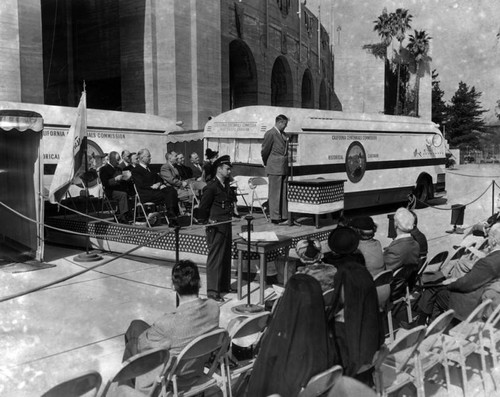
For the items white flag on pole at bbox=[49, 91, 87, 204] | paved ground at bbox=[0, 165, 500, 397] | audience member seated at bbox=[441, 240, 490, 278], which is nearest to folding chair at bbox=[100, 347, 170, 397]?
paved ground at bbox=[0, 165, 500, 397]

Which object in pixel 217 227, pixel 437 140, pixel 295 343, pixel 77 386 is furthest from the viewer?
pixel 437 140

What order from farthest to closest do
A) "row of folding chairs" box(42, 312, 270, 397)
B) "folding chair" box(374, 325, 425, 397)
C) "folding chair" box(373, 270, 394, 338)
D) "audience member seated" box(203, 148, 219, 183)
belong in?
"audience member seated" box(203, 148, 219, 183) → "folding chair" box(373, 270, 394, 338) → "folding chair" box(374, 325, 425, 397) → "row of folding chairs" box(42, 312, 270, 397)

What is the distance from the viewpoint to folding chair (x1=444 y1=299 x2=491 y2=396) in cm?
401

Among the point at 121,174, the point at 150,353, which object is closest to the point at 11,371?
the point at 150,353

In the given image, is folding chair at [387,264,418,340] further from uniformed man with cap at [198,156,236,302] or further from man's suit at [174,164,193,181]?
man's suit at [174,164,193,181]

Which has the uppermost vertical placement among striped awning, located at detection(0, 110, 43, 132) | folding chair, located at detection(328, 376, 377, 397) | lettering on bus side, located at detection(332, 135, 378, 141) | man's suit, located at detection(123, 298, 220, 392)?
lettering on bus side, located at detection(332, 135, 378, 141)

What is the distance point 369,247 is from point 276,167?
441 centimetres

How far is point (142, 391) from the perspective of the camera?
10.8ft

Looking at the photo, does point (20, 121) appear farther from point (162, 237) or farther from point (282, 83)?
point (282, 83)

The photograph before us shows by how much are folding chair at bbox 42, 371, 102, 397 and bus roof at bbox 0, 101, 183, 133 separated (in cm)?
1128

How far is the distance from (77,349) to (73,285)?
2.66m

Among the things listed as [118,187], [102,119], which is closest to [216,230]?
[118,187]

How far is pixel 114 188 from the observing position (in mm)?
10914

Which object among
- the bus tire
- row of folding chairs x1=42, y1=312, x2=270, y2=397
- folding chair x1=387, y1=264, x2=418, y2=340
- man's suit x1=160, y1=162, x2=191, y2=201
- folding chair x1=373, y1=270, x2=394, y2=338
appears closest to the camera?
row of folding chairs x1=42, y1=312, x2=270, y2=397
